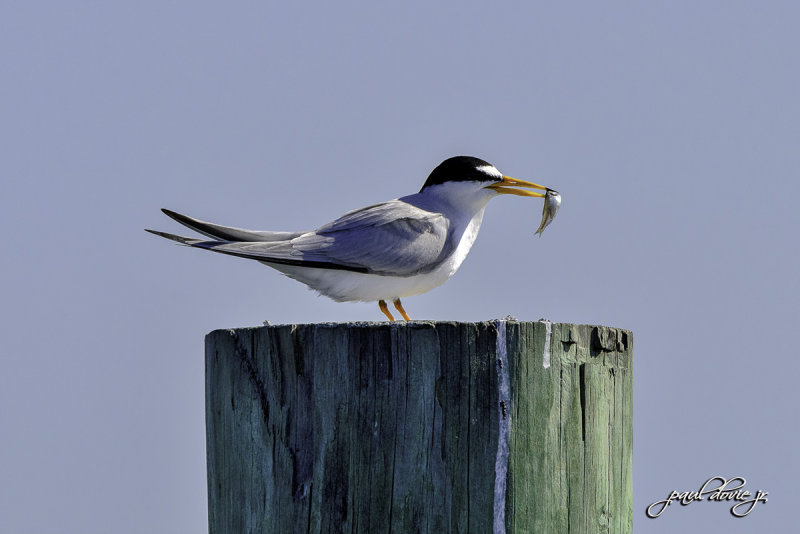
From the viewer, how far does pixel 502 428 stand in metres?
3.29

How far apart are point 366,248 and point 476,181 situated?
1.40 metres

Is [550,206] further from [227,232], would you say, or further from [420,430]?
[420,430]

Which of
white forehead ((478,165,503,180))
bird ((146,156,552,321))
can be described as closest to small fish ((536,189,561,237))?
bird ((146,156,552,321))

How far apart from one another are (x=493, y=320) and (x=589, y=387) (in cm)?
55

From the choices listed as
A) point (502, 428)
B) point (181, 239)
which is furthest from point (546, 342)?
point (181, 239)

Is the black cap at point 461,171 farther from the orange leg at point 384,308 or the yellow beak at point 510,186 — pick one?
the orange leg at point 384,308

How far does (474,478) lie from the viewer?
3.25m

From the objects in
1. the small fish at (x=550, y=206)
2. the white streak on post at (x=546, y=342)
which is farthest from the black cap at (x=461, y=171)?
the white streak on post at (x=546, y=342)

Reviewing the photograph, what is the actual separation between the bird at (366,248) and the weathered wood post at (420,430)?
8.95 feet

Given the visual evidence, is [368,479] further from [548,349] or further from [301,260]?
[301,260]

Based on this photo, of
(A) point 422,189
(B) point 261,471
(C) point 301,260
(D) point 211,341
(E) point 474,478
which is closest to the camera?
(E) point 474,478

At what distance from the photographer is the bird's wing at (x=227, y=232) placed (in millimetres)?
6180

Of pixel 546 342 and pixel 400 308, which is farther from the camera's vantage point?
pixel 400 308

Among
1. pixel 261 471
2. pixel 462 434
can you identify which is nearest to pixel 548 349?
pixel 462 434
